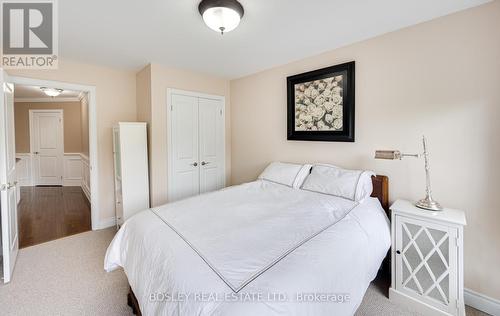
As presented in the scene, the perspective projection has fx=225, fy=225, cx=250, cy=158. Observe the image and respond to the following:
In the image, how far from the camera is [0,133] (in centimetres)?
207

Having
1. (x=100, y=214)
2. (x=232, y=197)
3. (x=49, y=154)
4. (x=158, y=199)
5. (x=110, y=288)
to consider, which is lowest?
(x=110, y=288)

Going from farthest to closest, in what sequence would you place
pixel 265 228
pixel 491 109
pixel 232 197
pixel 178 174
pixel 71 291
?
pixel 178 174
pixel 232 197
pixel 71 291
pixel 491 109
pixel 265 228

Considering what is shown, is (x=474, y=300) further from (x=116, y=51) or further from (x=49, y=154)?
(x=49, y=154)

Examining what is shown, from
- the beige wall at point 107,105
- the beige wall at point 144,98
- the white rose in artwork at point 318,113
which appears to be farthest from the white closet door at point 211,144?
the white rose in artwork at point 318,113

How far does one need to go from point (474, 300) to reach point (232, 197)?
2186mm

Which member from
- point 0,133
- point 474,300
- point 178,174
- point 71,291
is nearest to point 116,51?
point 0,133

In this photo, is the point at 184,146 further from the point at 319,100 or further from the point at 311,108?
the point at 319,100

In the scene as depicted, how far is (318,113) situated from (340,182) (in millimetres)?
947

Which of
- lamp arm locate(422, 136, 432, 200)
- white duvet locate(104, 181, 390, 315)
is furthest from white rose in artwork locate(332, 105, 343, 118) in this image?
white duvet locate(104, 181, 390, 315)

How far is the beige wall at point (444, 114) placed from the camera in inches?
68.9

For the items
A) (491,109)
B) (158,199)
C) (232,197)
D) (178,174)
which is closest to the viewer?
(491,109)

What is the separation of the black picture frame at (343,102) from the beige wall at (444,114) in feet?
0.26

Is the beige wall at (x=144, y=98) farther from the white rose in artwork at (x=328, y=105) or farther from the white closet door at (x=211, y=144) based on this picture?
the white rose in artwork at (x=328, y=105)

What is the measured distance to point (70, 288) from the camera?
6.68 ft
